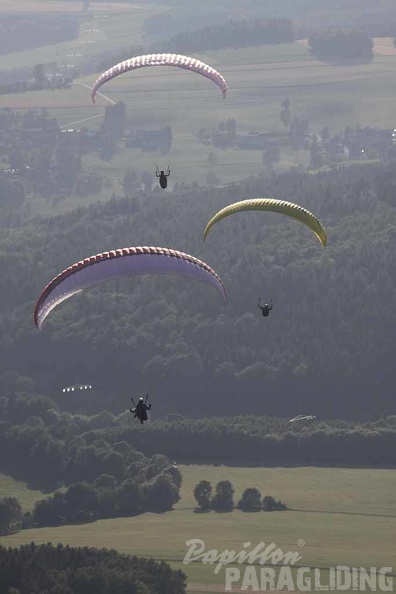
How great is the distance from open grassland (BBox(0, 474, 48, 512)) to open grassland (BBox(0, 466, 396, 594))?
11.7 meters

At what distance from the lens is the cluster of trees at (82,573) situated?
121m

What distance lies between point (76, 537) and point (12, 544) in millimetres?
4971

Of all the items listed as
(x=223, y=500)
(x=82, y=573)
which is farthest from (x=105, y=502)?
(x=82, y=573)

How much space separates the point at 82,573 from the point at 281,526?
97.5 ft

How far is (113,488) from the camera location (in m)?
160

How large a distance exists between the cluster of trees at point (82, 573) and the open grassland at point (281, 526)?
2615 millimetres

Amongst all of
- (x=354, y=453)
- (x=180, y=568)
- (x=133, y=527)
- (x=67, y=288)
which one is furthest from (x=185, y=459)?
(x=67, y=288)

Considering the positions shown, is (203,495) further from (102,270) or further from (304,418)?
(102,270)

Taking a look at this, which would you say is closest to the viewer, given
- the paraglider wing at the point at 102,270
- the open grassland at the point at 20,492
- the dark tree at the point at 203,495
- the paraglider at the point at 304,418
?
the paraglider wing at the point at 102,270

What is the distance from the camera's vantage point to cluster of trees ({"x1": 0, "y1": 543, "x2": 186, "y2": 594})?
397 feet

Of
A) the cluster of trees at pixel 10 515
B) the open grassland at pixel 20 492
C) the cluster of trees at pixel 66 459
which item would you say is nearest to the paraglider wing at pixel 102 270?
Answer: the cluster of trees at pixel 10 515

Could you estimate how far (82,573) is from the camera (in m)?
123

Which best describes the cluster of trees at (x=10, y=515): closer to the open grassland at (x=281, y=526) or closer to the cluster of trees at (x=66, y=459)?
the open grassland at (x=281, y=526)

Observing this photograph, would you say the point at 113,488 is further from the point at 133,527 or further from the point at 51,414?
the point at 51,414
